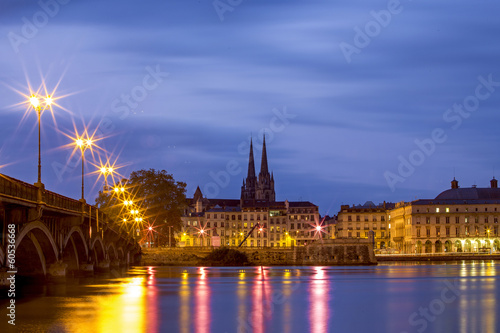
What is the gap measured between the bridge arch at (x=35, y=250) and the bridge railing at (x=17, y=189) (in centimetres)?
496

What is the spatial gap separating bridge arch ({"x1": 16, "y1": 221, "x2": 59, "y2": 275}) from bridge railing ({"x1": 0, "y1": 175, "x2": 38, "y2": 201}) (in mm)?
4957

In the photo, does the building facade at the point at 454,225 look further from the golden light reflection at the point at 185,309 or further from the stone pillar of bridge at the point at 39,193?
the stone pillar of bridge at the point at 39,193

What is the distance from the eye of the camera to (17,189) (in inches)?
1865

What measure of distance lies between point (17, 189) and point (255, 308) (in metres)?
16.2

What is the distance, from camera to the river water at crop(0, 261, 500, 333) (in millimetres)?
40469

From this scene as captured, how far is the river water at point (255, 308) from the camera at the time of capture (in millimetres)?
40469

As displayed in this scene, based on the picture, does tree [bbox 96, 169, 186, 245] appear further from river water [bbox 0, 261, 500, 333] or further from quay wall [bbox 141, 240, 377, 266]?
river water [bbox 0, 261, 500, 333]

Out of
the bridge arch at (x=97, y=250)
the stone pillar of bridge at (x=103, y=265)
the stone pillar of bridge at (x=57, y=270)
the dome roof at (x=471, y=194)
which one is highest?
the dome roof at (x=471, y=194)

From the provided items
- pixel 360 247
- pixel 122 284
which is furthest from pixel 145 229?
pixel 122 284

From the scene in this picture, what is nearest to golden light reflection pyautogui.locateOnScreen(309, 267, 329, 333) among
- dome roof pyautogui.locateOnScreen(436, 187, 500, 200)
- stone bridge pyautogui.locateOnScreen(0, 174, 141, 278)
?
stone bridge pyautogui.locateOnScreen(0, 174, 141, 278)

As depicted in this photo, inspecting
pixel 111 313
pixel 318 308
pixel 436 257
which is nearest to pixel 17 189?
pixel 111 313

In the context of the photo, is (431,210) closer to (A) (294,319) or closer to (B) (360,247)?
(B) (360,247)

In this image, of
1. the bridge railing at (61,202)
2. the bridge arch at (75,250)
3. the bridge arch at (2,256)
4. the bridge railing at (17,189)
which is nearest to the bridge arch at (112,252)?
the bridge arch at (75,250)

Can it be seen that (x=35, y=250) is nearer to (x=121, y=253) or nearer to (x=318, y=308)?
(x=318, y=308)
